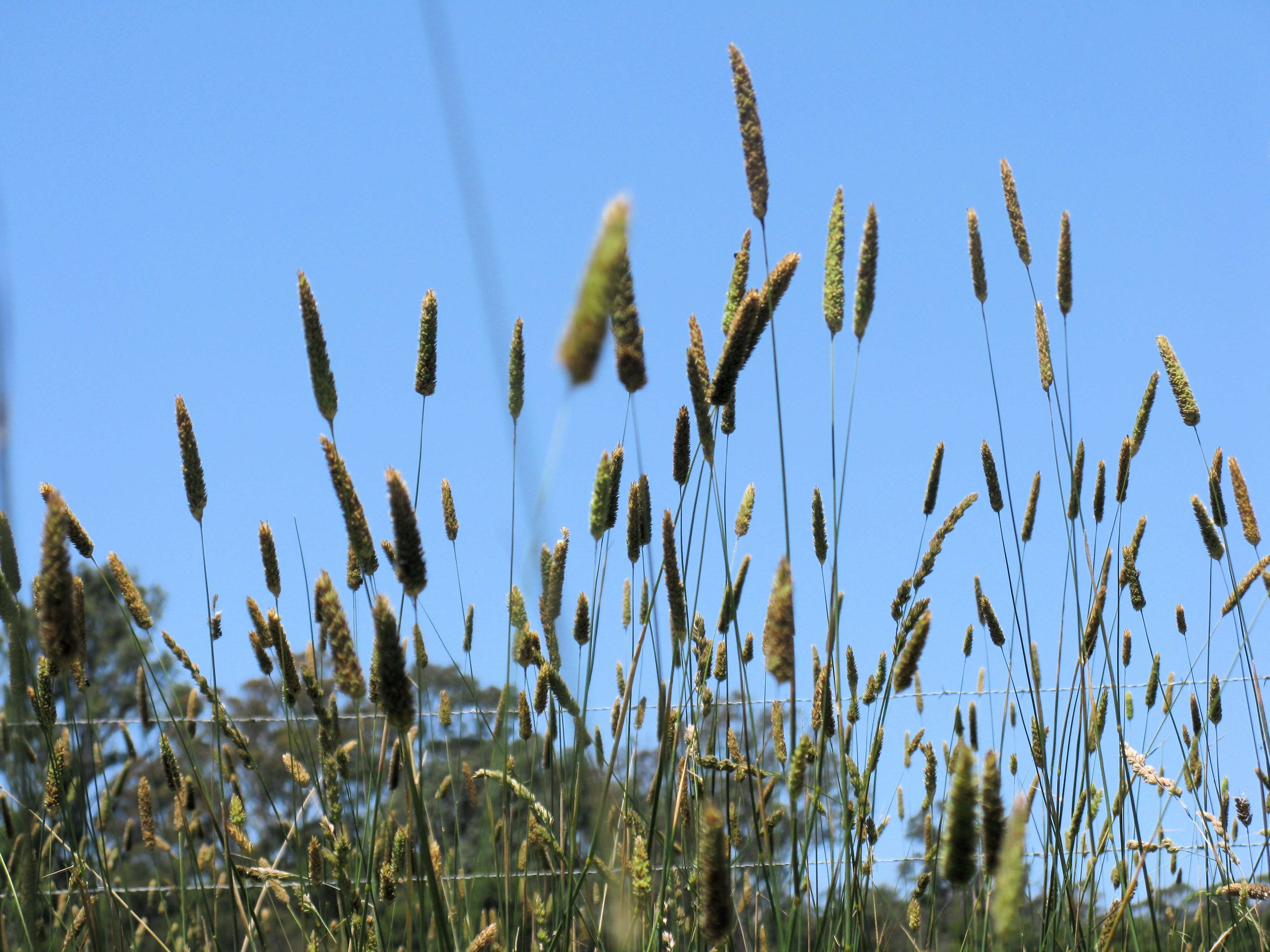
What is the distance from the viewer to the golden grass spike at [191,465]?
160 cm

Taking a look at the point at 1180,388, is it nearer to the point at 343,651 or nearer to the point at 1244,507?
the point at 1244,507

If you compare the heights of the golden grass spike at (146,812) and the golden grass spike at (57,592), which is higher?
the golden grass spike at (57,592)

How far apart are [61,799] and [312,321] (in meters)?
0.88

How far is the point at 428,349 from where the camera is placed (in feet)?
5.59

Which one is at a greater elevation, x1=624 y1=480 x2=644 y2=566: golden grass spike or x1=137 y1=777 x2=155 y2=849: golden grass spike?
x1=624 y1=480 x2=644 y2=566: golden grass spike

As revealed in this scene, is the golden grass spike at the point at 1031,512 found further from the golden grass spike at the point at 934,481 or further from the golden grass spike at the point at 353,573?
the golden grass spike at the point at 353,573

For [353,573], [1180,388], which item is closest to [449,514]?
[353,573]

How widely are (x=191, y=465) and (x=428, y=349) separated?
405mm

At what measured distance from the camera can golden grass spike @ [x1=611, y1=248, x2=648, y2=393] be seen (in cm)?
107

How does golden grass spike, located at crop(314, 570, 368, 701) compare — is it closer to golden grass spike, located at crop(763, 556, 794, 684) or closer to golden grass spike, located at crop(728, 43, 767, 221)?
golden grass spike, located at crop(763, 556, 794, 684)

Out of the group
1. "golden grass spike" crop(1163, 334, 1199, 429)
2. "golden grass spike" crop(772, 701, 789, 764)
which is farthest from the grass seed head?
"golden grass spike" crop(1163, 334, 1199, 429)

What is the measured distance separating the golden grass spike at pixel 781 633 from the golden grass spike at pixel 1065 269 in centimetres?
139

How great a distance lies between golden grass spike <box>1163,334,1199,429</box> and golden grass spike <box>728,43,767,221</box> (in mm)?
1276

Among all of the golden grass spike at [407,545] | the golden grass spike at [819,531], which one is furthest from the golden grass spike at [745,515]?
the golden grass spike at [407,545]
